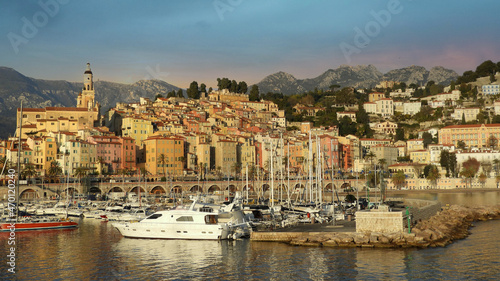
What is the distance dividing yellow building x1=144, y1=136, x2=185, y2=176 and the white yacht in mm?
63270

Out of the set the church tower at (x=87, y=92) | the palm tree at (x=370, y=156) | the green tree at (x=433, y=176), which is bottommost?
the green tree at (x=433, y=176)

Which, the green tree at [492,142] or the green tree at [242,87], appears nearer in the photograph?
the green tree at [492,142]

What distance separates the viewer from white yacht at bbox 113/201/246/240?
33.6m

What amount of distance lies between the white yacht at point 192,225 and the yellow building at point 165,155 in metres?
63.3

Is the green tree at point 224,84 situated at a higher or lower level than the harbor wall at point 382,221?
higher

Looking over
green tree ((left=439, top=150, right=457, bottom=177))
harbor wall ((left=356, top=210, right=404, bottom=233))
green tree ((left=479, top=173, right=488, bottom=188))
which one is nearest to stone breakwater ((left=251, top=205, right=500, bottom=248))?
harbor wall ((left=356, top=210, right=404, bottom=233))

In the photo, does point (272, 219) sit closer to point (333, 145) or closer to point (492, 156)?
point (333, 145)

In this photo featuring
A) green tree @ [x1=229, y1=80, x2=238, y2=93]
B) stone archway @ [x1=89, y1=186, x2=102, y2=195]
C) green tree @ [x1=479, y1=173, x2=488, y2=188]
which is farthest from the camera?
green tree @ [x1=229, y1=80, x2=238, y2=93]

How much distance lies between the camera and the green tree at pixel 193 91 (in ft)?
487

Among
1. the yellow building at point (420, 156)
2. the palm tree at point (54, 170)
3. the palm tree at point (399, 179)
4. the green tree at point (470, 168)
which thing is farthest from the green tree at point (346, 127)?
the palm tree at point (54, 170)

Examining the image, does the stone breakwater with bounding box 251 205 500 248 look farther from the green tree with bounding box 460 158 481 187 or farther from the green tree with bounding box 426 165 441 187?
the green tree with bounding box 460 158 481 187

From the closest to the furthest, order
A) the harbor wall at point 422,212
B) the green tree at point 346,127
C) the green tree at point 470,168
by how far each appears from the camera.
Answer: the harbor wall at point 422,212 → the green tree at point 470,168 → the green tree at point 346,127

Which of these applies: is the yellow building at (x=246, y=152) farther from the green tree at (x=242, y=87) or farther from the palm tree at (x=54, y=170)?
the green tree at (x=242, y=87)

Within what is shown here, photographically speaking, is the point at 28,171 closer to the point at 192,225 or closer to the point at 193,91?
the point at 192,225
